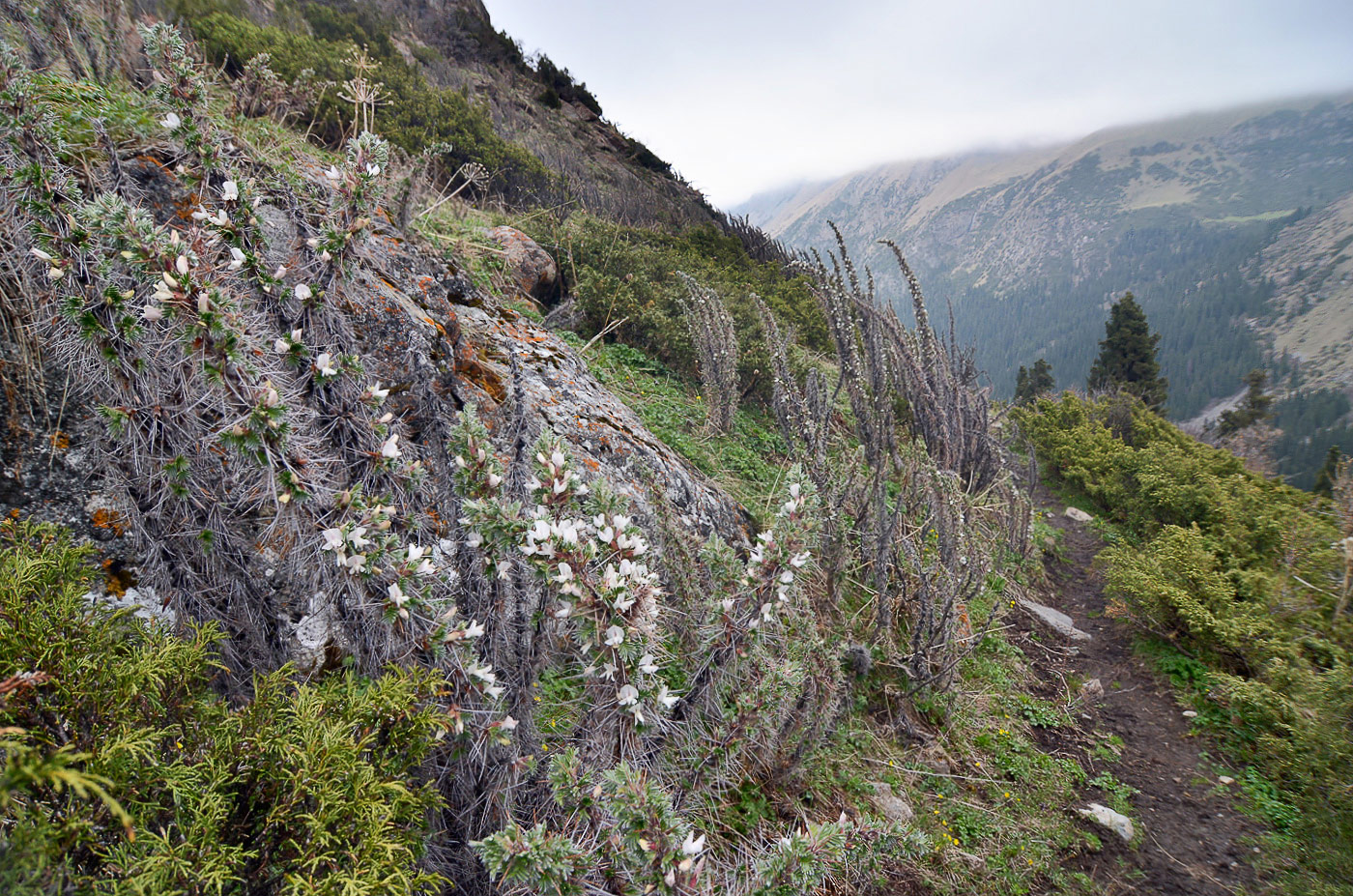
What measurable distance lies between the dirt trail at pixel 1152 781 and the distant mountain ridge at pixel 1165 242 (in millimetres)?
40995

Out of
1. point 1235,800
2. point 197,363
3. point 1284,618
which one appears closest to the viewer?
point 197,363

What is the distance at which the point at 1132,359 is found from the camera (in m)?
20.8

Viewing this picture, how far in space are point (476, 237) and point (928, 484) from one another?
5045 millimetres

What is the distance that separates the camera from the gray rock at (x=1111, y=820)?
3.37 meters

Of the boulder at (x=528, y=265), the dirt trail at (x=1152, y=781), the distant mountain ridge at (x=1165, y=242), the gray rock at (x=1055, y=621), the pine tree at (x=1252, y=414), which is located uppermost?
the distant mountain ridge at (x=1165, y=242)

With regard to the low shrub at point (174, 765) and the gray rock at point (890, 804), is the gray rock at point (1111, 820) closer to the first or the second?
the gray rock at point (890, 804)

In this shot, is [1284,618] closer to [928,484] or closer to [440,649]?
[928,484]

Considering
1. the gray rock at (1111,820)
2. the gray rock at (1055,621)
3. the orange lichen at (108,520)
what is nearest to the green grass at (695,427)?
Answer: the gray rock at (1111,820)

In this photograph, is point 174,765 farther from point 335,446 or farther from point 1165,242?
point 1165,242

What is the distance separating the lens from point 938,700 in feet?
12.8

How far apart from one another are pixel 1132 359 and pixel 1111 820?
24075 mm

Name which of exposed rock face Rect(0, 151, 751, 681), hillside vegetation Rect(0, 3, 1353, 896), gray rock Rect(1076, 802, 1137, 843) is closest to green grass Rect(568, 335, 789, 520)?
hillside vegetation Rect(0, 3, 1353, 896)

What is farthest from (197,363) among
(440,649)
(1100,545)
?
(1100,545)

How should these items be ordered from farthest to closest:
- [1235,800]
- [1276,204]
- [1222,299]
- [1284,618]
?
1. [1276,204]
2. [1222,299]
3. [1284,618]
4. [1235,800]
